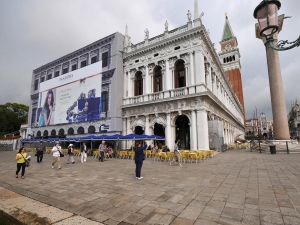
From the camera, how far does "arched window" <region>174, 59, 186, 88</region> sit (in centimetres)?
1992

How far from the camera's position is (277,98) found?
67.3 feet

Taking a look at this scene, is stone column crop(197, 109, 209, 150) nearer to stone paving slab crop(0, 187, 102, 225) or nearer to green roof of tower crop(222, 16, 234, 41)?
stone paving slab crop(0, 187, 102, 225)

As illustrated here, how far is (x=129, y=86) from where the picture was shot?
23.0m

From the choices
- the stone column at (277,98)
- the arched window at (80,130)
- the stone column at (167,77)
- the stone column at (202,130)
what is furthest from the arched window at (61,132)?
the stone column at (277,98)

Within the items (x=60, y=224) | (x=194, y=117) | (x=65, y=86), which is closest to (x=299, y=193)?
(x=60, y=224)

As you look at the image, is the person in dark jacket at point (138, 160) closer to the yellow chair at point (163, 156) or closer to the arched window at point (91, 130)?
the yellow chair at point (163, 156)

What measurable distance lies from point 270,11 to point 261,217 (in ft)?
16.4

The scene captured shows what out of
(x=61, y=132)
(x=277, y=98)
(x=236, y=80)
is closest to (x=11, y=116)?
(x=61, y=132)

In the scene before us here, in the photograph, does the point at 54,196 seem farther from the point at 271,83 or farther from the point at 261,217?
the point at 271,83

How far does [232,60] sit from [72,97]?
55735 millimetres

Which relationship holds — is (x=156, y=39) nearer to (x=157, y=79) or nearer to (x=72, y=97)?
(x=157, y=79)

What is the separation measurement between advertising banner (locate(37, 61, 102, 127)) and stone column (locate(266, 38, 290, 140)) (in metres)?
21.2

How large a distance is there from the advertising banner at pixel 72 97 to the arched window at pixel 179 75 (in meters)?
10.0

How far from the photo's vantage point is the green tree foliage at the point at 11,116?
158 feet
